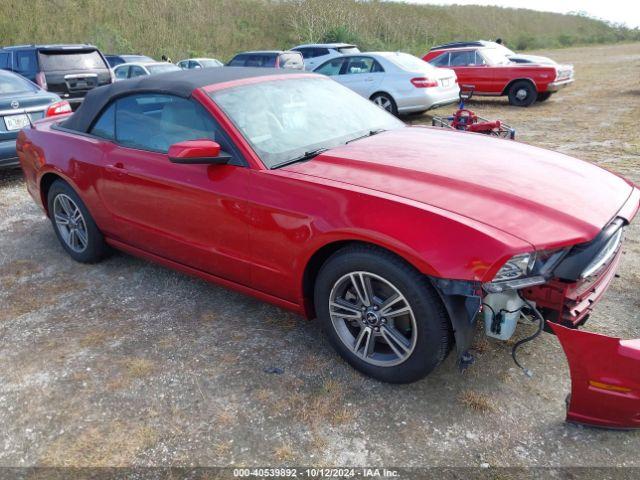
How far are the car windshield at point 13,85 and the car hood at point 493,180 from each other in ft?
18.8

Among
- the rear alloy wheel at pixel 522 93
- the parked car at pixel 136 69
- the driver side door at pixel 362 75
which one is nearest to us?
the driver side door at pixel 362 75

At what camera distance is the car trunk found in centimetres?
975

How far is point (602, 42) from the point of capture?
4981cm

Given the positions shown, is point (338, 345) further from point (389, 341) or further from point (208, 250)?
point (208, 250)

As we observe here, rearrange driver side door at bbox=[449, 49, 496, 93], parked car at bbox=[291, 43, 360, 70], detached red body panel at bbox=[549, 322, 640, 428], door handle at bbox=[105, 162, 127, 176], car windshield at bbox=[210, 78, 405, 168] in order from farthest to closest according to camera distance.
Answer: parked car at bbox=[291, 43, 360, 70], driver side door at bbox=[449, 49, 496, 93], door handle at bbox=[105, 162, 127, 176], car windshield at bbox=[210, 78, 405, 168], detached red body panel at bbox=[549, 322, 640, 428]

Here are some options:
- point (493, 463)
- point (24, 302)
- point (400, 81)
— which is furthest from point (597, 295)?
point (400, 81)

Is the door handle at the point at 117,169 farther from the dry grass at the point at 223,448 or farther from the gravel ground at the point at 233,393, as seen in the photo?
the dry grass at the point at 223,448

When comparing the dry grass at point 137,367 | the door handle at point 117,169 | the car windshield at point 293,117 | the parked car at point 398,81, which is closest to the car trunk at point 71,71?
the parked car at point 398,81

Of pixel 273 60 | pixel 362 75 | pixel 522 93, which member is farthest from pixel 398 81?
pixel 273 60

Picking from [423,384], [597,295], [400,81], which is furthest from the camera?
[400,81]

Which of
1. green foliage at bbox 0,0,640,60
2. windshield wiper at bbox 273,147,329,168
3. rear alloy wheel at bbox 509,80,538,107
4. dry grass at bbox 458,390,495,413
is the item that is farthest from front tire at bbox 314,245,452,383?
green foliage at bbox 0,0,640,60

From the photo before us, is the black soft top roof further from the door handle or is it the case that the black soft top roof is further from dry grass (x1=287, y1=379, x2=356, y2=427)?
dry grass (x1=287, y1=379, x2=356, y2=427)

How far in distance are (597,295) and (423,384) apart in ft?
3.25

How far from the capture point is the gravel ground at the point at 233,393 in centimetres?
237
